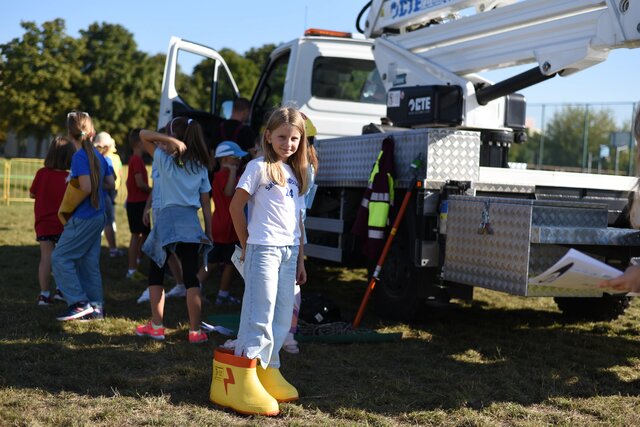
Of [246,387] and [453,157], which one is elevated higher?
[453,157]

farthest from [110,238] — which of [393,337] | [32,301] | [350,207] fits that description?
[393,337]

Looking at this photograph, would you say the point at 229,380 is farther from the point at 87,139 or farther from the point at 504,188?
the point at 87,139

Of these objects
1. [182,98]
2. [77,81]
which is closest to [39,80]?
[77,81]

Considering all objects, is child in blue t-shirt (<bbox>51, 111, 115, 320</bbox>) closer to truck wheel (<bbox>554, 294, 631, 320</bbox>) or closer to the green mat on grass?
the green mat on grass

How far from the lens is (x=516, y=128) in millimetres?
6918

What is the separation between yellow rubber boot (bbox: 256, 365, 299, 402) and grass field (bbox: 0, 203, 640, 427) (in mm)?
87

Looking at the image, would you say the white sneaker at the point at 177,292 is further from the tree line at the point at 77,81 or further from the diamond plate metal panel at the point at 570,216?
the tree line at the point at 77,81

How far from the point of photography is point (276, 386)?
168 inches

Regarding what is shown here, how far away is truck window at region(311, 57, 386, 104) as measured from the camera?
8.91 meters

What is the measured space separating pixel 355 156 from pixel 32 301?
322cm

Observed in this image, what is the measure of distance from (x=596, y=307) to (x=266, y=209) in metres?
4.12

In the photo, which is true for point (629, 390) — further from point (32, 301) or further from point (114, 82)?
point (114, 82)

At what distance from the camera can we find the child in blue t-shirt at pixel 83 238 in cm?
627

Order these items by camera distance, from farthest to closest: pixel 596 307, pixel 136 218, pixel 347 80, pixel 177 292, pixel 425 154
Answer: pixel 347 80, pixel 136 218, pixel 177 292, pixel 596 307, pixel 425 154
